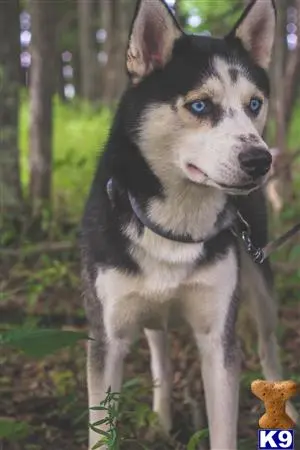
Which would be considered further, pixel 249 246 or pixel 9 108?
pixel 9 108

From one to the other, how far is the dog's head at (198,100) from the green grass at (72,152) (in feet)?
1.76

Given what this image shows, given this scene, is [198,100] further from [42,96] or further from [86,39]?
[86,39]

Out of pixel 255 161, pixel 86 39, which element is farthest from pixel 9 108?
pixel 86 39

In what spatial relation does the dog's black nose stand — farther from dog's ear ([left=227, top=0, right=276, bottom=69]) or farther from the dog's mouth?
dog's ear ([left=227, top=0, right=276, bottom=69])

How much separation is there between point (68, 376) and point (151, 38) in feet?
6.48

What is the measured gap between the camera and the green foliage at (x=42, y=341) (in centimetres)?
253

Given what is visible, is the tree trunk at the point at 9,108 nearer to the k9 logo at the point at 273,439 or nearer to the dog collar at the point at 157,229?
the dog collar at the point at 157,229

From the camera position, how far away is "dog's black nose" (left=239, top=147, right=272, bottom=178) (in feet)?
7.85

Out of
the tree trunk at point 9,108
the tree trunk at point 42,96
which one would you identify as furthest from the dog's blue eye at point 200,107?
the tree trunk at point 42,96

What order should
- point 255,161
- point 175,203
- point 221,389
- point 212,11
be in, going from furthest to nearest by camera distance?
point 212,11 → point 221,389 → point 175,203 → point 255,161

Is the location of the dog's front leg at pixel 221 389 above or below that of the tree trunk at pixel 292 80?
below

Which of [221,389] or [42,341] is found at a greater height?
[42,341]

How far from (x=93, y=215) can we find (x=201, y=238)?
17.8 inches

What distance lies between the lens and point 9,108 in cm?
546
